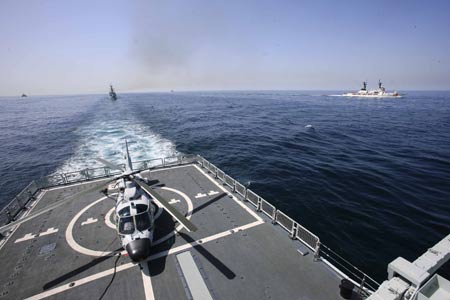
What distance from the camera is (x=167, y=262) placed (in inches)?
469

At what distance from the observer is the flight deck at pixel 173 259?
33.8 ft

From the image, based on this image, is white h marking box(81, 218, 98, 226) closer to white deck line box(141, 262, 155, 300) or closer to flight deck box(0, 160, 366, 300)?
flight deck box(0, 160, 366, 300)

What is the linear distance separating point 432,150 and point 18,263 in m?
63.6

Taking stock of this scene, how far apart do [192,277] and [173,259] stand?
1801 millimetres

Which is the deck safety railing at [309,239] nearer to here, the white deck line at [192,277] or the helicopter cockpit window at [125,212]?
the white deck line at [192,277]

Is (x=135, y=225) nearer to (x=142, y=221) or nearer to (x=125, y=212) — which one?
(x=142, y=221)

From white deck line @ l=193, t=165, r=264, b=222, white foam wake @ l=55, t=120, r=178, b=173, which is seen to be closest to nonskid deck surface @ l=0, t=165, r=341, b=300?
white deck line @ l=193, t=165, r=264, b=222

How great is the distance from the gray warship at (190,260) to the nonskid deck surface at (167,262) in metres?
0.05

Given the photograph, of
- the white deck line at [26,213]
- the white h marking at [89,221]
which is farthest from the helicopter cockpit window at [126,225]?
the white deck line at [26,213]

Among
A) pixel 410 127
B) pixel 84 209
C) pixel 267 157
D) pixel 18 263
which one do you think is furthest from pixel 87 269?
pixel 410 127

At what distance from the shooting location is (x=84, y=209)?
56.5 ft

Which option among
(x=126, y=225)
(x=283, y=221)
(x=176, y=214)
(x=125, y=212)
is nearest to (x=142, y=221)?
(x=126, y=225)

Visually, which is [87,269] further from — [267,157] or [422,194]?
[422,194]

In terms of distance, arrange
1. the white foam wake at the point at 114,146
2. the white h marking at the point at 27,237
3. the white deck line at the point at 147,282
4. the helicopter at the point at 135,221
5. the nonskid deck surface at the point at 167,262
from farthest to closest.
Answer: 1. the white foam wake at the point at 114,146
2. the white h marking at the point at 27,237
3. the helicopter at the point at 135,221
4. the nonskid deck surface at the point at 167,262
5. the white deck line at the point at 147,282
